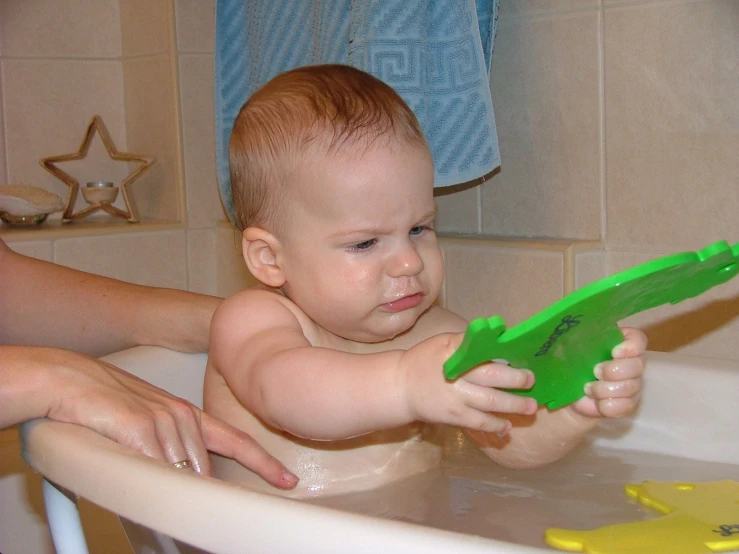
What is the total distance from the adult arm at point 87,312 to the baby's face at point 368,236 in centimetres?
32

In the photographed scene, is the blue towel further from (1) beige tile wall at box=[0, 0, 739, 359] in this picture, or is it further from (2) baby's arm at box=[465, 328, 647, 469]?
(2) baby's arm at box=[465, 328, 647, 469]

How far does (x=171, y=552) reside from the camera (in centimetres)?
85

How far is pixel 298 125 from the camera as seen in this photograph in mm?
1039

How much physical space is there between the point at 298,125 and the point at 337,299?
191 millimetres

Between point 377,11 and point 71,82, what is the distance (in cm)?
109

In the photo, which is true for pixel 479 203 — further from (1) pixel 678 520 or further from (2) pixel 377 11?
(1) pixel 678 520

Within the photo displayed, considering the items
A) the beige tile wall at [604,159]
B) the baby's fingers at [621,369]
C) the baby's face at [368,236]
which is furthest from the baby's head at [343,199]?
the beige tile wall at [604,159]

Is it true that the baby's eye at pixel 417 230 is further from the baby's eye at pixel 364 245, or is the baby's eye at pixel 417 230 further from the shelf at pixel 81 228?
the shelf at pixel 81 228

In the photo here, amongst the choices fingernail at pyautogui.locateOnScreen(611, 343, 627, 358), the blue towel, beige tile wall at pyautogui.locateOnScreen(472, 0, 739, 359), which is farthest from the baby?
beige tile wall at pyautogui.locateOnScreen(472, 0, 739, 359)

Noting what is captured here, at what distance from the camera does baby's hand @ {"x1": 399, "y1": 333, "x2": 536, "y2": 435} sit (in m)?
0.79

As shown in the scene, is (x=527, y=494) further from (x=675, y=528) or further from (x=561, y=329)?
(x=561, y=329)

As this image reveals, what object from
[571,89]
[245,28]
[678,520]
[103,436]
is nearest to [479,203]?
[571,89]

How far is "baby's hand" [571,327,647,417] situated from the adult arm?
0.59 metres

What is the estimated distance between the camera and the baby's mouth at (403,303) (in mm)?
1022
